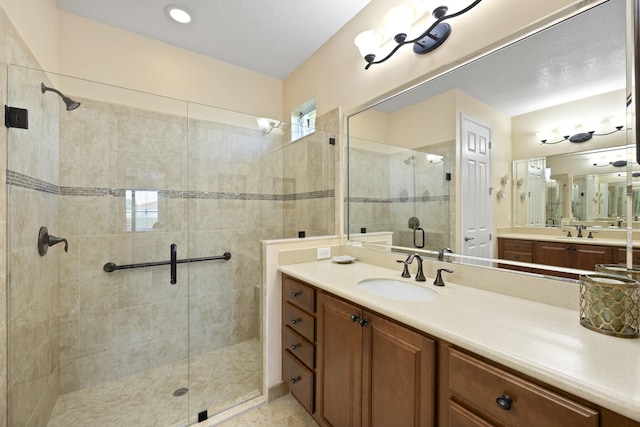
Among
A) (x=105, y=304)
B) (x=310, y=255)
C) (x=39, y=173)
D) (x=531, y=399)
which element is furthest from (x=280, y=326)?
(x=39, y=173)

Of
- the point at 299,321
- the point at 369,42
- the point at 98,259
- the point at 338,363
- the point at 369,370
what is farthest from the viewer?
the point at 98,259

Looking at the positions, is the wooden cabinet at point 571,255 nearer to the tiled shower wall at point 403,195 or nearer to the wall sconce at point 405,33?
the tiled shower wall at point 403,195

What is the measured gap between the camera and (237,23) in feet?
6.66

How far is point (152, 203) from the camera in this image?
206cm

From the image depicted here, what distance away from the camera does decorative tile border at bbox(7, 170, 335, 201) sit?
1.31 meters

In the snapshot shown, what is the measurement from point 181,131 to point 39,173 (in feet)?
3.02

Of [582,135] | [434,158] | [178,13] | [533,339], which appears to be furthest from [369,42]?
[533,339]

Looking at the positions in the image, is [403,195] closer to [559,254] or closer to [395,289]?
[395,289]

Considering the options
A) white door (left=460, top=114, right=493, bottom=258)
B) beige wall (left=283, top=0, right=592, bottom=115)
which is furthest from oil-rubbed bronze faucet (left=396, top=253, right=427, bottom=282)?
beige wall (left=283, top=0, right=592, bottom=115)

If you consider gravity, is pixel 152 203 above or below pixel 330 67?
below

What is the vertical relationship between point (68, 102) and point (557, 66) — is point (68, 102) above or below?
above

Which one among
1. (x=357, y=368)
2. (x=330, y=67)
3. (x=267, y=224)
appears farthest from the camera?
(x=267, y=224)

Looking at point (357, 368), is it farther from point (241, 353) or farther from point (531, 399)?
point (241, 353)

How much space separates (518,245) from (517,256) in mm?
50
